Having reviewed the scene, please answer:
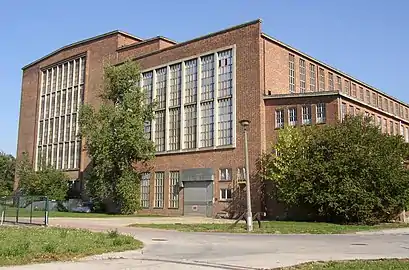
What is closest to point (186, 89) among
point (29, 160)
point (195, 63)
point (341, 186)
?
point (195, 63)

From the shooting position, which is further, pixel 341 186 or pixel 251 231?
pixel 341 186

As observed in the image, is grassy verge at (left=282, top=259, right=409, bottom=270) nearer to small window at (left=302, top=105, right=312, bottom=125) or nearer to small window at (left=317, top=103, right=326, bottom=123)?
small window at (left=317, top=103, right=326, bottom=123)

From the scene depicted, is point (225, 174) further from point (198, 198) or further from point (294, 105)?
point (294, 105)

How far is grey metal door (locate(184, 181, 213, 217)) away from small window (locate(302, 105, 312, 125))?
402 inches

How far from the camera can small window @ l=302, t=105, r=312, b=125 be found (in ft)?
129

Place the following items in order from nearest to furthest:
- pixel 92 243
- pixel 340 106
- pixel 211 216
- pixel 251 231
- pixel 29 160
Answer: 1. pixel 92 243
2. pixel 251 231
3. pixel 340 106
4. pixel 211 216
5. pixel 29 160

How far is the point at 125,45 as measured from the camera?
58719 mm

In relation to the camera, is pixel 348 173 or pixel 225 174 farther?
pixel 225 174

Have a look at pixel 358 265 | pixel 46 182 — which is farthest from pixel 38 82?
pixel 358 265

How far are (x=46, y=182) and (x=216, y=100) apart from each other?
2686 centimetres

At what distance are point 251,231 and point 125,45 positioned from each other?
38.4 metres

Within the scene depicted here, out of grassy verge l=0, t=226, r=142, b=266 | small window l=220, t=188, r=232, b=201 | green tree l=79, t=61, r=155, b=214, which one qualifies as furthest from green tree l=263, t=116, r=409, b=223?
grassy verge l=0, t=226, r=142, b=266

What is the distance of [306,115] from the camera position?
39594 mm

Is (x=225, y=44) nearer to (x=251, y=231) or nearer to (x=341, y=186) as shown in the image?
(x=341, y=186)
